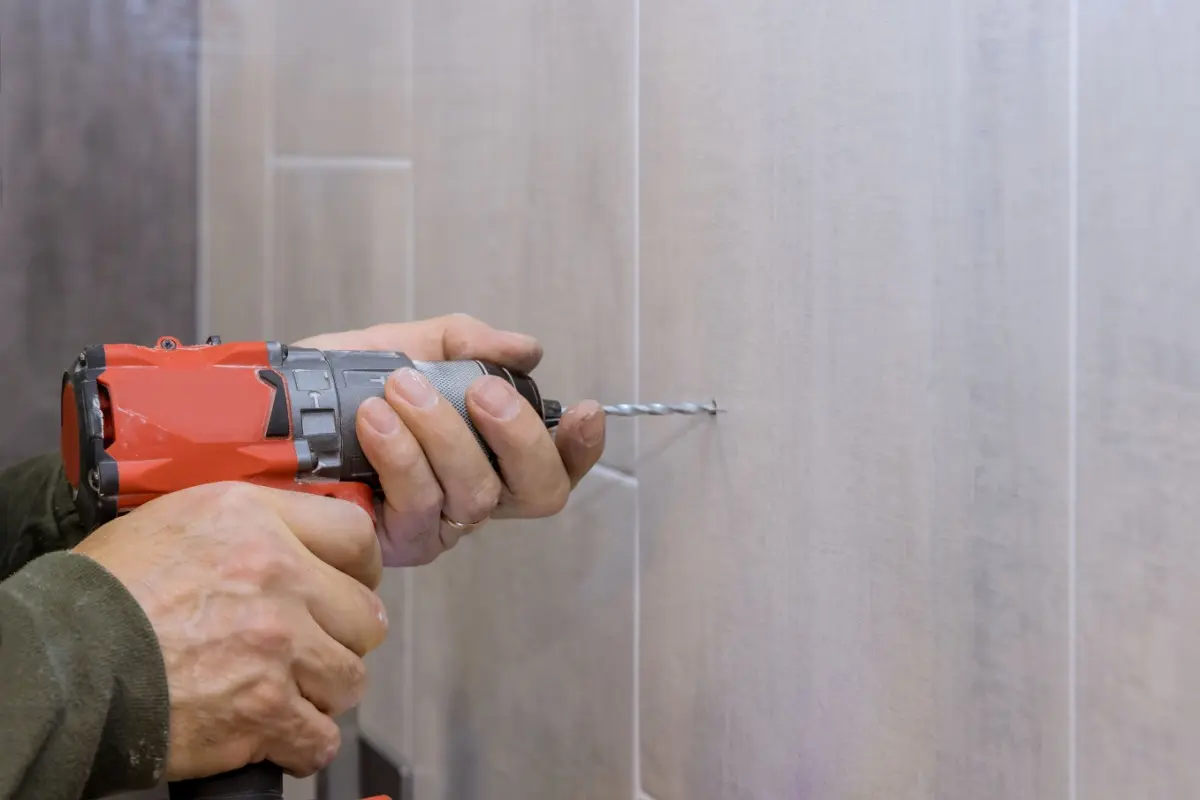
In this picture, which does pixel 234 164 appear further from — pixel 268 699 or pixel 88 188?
pixel 268 699

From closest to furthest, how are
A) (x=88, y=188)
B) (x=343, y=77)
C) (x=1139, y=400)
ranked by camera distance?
(x=1139, y=400) → (x=343, y=77) → (x=88, y=188)

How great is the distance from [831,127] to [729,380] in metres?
0.14

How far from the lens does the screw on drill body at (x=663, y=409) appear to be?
580 mm

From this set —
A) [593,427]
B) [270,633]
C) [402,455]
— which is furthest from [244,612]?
[593,427]

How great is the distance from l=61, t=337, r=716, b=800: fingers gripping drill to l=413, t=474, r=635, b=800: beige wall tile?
19cm

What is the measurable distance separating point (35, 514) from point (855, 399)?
1.81 ft

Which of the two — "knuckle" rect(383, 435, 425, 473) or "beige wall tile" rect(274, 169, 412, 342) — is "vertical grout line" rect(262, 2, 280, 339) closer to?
"beige wall tile" rect(274, 169, 412, 342)

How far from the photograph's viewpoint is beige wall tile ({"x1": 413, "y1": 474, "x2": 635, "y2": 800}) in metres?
0.68

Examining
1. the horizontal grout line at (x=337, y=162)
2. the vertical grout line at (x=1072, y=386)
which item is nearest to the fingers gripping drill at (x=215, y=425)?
the vertical grout line at (x=1072, y=386)

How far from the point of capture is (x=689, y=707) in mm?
609

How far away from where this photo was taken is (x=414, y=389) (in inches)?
21.7

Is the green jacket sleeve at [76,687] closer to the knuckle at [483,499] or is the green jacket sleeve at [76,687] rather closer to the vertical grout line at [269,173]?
the knuckle at [483,499]

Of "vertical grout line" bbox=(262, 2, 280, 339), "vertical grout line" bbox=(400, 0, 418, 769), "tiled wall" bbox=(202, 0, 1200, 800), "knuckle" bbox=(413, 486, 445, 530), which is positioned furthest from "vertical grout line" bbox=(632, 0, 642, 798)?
"vertical grout line" bbox=(262, 2, 280, 339)

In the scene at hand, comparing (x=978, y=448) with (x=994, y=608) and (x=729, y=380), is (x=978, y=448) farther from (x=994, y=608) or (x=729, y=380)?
(x=729, y=380)
